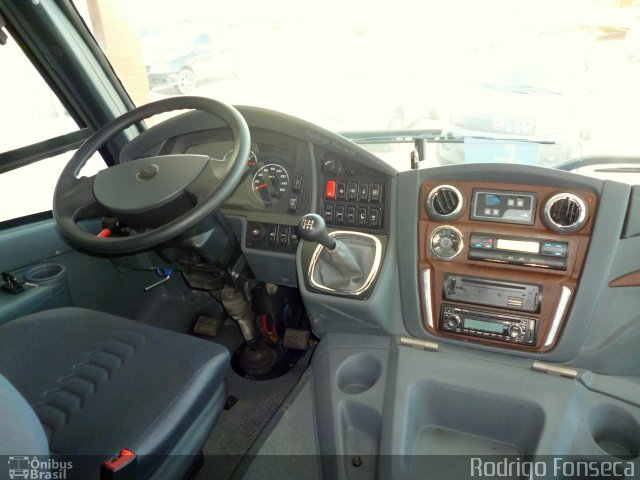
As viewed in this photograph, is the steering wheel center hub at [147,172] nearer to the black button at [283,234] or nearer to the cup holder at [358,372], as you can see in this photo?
the black button at [283,234]

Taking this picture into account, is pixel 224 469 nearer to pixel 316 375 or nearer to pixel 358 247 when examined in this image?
pixel 316 375

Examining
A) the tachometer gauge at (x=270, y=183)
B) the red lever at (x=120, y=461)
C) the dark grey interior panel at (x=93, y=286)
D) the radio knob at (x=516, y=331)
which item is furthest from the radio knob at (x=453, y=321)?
the dark grey interior panel at (x=93, y=286)

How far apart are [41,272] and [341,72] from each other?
1380mm

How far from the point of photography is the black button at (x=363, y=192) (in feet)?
4.95

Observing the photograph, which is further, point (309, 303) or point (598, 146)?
point (309, 303)

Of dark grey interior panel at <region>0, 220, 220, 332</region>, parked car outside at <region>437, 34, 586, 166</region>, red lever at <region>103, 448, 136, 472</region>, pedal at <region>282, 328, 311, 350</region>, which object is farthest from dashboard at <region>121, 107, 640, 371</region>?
red lever at <region>103, 448, 136, 472</region>

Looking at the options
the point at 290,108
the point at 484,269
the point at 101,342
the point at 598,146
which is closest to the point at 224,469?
the point at 101,342

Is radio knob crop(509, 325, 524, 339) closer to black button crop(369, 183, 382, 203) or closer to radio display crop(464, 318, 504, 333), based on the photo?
radio display crop(464, 318, 504, 333)

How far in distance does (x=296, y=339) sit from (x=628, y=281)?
1307 millimetres

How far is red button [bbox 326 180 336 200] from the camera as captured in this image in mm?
1561

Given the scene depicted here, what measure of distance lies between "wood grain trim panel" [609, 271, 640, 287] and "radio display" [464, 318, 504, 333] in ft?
1.05

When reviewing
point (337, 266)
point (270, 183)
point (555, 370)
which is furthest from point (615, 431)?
point (270, 183)

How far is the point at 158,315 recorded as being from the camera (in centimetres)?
234

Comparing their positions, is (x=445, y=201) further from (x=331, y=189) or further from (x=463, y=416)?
(x=463, y=416)
